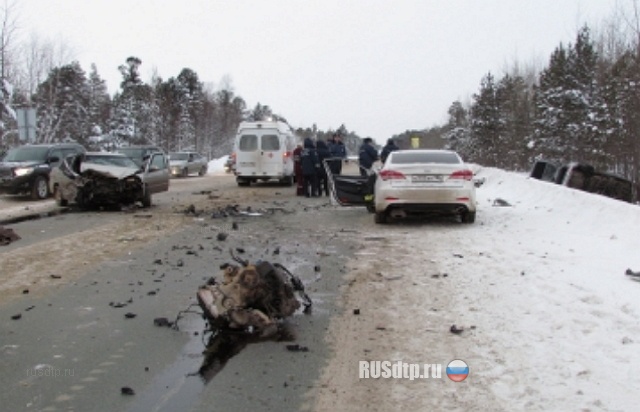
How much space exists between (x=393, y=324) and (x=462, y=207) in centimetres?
624

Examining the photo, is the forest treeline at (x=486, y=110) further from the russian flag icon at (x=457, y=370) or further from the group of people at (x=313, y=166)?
the russian flag icon at (x=457, y=370)

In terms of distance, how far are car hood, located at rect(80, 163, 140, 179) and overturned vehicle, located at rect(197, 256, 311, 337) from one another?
10118mm

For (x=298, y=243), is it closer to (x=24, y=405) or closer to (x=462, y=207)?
(x=462, y=207)

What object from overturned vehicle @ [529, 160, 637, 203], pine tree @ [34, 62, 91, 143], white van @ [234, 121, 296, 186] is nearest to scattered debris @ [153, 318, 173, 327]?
overturned vehicle @ [529, 160, 637, 203]

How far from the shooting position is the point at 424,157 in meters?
11.5

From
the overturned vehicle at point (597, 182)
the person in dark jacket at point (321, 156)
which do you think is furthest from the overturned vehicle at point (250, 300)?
the overturned vehicle at point (597, 182)

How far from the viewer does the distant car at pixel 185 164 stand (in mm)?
35469

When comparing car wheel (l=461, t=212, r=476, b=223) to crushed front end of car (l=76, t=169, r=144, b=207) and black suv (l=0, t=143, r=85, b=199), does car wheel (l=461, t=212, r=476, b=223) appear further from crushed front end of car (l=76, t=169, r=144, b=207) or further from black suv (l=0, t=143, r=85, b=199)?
black suv (l=0, t=143, r=85, b=199)

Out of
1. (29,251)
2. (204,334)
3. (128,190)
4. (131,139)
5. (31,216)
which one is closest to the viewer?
(204,334)

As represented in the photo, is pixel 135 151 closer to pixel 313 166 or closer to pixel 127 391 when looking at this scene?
pixel 313 166

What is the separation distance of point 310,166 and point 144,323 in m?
13.1

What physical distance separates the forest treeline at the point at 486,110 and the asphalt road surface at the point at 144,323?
19.6 metres

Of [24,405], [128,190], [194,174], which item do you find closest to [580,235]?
[24,405]

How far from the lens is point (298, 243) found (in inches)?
379
